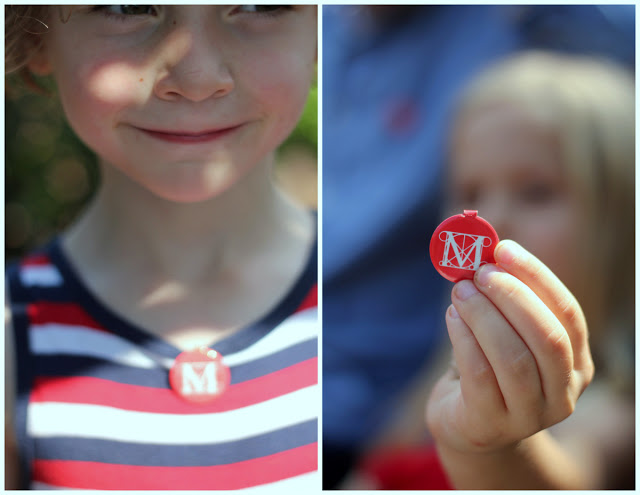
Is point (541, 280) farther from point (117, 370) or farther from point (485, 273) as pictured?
point (117, 370)

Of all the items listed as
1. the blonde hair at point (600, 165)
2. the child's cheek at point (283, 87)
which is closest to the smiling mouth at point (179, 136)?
the child's cheek at point (283, 87)

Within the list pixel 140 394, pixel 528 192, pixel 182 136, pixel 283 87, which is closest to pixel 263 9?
pixel 283 87

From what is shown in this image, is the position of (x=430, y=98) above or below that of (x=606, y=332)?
above

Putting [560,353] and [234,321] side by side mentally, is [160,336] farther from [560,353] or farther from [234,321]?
[560,353]

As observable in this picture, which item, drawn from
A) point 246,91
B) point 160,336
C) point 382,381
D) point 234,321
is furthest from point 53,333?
point 382,381

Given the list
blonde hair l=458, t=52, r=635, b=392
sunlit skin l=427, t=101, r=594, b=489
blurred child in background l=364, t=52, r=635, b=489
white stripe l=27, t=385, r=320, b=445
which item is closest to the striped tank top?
white stripe l=27, t=385, r=320, b=445

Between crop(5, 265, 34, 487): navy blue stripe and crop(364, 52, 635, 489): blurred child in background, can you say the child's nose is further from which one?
crop(364, 52, 635, 489): blurred child in background

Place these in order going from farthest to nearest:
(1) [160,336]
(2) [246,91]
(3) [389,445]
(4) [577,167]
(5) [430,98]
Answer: (5) [430,98] < (3) [389,445] < (4) [577,167] < (1) [160,336] < (2) [246,91]
